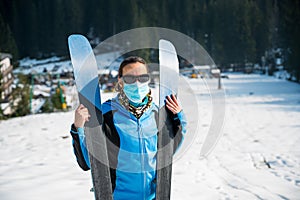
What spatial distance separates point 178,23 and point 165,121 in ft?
128

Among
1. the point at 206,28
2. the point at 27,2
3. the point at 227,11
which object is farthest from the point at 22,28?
the point at 227,11

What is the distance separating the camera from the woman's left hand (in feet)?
5.09

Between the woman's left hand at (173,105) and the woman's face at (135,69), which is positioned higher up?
the woman's face at (135,69)

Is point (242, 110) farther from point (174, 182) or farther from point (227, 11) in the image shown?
point (227, 11)

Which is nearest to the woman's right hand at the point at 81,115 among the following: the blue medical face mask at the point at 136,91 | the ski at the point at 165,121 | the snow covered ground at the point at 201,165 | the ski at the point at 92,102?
the ski at the point at 92,102

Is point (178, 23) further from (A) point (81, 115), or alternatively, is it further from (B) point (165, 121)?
(A) point (81, 115)

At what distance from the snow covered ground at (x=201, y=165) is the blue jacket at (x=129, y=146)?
1.87 metres

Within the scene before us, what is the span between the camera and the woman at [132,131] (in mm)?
1545

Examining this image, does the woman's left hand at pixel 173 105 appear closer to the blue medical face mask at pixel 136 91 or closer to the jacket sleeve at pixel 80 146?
the blue medical face mask at pixel 136 91

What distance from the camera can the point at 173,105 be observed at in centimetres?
155

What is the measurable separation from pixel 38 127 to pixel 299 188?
234 inches

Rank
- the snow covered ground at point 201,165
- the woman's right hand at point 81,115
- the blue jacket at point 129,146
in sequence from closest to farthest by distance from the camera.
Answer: the woman's right hand at point 81,115 → the blue jacket at point 129,146 → the snow covered ground at point 201,165

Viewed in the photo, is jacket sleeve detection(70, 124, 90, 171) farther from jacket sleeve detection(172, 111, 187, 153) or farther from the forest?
the forest

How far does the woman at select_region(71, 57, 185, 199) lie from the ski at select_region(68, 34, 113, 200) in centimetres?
Answer: 6
